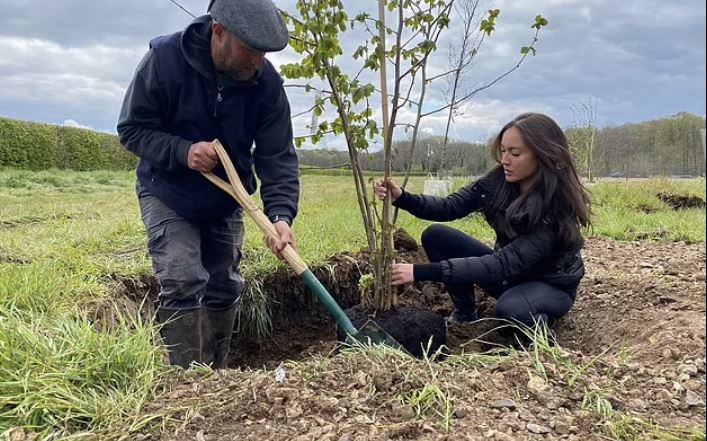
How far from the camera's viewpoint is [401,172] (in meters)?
3.58

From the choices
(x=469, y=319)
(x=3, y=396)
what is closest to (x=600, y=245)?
(x=469, y=319)

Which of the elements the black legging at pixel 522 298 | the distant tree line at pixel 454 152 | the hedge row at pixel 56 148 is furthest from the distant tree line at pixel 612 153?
the hedge row at pixel 56 148

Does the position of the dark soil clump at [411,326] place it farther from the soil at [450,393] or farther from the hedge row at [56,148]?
the hedge row at [56,148]

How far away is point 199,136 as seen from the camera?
9.37ft

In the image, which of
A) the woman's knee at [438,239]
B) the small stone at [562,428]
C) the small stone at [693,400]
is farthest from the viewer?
the woman's knee at [438,239]

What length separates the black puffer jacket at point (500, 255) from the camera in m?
2.94

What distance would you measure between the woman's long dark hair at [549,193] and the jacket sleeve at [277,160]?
1097 millimetres

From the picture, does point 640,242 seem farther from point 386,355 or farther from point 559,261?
point 386,355

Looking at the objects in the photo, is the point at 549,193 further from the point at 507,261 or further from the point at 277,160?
the point at 277,160

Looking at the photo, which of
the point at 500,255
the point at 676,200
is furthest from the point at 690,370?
the point at 676,200

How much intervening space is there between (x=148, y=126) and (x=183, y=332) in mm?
959

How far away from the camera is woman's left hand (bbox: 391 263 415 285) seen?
9.81 feet

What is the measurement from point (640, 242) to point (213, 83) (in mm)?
4285

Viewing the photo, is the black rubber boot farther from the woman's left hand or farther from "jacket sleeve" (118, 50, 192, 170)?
the woman's left hand
